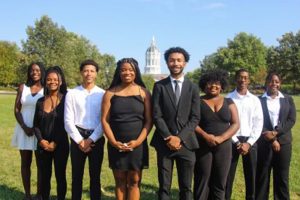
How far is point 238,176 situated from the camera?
29.4 feet

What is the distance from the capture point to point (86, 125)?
5.71 meters

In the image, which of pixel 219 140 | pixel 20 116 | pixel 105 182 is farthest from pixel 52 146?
pixel 105 182

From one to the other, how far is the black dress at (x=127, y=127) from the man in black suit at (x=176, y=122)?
21 cm

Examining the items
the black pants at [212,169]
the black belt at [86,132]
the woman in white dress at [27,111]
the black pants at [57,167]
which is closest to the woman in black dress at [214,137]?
the black pants at [212,169]

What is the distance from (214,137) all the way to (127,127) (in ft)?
3.91

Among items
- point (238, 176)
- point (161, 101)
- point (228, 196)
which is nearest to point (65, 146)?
point (161, 101)

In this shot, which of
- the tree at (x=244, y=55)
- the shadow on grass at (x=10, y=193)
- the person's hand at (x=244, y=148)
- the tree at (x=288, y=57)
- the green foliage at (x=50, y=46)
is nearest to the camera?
the person's hand at (x=244, y=148)

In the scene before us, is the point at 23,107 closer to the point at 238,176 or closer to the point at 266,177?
the point at 266,177

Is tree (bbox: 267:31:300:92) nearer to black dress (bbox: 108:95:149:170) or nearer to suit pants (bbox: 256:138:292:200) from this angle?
suit pants (bbox: 256:138:292:200)

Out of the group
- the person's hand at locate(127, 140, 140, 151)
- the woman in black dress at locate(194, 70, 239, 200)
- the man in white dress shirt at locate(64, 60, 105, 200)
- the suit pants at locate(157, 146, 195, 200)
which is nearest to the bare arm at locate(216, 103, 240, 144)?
the woman in black dress at locate(194, 70, 239, 200)

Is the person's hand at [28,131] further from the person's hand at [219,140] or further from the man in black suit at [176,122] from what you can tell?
the person's hand at [219,140]

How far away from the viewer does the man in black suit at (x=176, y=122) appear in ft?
17.1

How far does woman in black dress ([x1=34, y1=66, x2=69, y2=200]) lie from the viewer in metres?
6.00

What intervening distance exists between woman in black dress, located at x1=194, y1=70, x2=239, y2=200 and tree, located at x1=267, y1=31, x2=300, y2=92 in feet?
200
